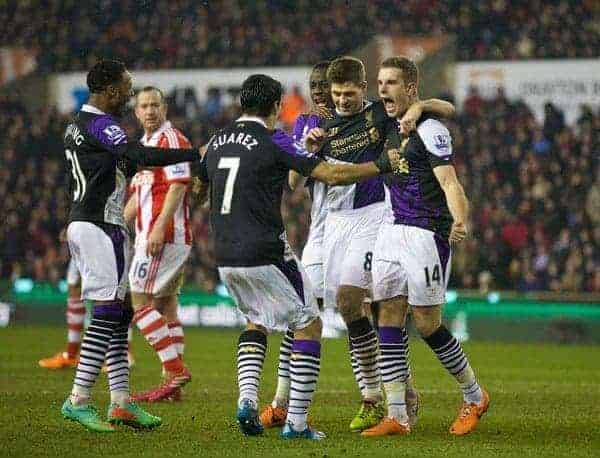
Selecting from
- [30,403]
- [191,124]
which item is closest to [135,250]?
[30,403]

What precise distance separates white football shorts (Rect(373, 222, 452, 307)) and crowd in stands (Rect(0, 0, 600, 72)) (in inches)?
731

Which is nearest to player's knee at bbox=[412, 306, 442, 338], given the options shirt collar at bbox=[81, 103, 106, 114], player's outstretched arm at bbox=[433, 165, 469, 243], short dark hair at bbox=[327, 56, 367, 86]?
player's outstretched arm at bbox=[433, 165, 469, 243]

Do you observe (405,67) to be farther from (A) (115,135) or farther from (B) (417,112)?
(A) (115,135)

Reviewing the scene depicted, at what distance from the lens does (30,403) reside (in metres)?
10.2

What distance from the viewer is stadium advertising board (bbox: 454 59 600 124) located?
25.8 meters

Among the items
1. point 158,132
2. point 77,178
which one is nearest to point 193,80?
point 158,132

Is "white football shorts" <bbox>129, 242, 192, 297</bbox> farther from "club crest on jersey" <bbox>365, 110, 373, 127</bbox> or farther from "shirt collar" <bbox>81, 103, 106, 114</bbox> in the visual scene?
"club crest on jersey" <bbox>365, 110, 373, 127</bbox>

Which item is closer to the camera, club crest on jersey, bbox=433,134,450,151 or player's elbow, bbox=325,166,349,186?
player's elbow, bbox=325,166,349,186

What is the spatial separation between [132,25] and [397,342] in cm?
2340

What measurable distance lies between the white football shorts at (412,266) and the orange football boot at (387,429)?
81cm

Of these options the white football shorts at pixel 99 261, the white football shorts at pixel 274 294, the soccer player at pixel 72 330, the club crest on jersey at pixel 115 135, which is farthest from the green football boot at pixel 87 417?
the soccer player at pixel 72 330

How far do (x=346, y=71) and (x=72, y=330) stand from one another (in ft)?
21.1

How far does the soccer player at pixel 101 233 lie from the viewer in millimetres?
8594

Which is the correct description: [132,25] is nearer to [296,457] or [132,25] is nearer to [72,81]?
[72,81]
